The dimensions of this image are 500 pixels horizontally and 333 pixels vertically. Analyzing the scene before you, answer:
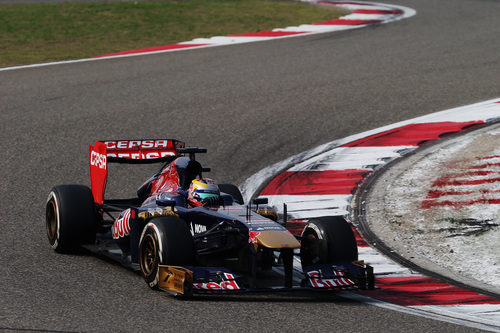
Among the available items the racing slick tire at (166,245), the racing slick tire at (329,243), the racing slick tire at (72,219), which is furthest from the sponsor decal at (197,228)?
the racing slick tire at (72,219)

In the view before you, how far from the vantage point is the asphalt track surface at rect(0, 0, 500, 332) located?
607 cm

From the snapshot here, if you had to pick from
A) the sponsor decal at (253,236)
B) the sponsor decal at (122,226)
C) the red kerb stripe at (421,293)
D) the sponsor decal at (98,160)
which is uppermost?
the sponsor decal at (98,160)

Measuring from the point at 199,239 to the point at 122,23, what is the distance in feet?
47.7

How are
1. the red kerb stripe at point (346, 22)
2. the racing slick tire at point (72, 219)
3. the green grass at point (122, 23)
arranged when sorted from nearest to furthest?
the racing slick tire at point (72, 219)
the green grass at point (122, 23)
the red kerb stripe at point (346, 22)

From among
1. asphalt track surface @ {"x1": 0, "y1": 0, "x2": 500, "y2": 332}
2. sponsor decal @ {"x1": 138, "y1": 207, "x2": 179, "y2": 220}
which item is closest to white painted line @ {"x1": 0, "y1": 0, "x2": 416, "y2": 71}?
asphalt track surface @ {"x1": 0, "y1": 0, "x2": 500, "y2": 332}

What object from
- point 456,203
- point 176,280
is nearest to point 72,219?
point 176,280

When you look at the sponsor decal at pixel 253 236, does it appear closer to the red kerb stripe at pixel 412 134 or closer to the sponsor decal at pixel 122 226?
the sponsor decal at pixel 122 226

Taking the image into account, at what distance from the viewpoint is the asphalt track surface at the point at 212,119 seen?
6.07m

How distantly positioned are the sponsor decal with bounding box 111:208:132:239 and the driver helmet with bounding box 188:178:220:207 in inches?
21.4

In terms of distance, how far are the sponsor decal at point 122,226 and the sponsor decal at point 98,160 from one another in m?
0.80

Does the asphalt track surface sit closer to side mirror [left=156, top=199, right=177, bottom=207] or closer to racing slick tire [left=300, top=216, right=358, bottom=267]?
racing slick tire [left=300, top=216, right=358, bottom=267]

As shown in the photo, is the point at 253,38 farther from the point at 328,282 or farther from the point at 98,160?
the point at 328,282

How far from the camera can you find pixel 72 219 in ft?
25.3

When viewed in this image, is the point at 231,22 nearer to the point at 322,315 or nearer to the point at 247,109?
the point at 247,109
